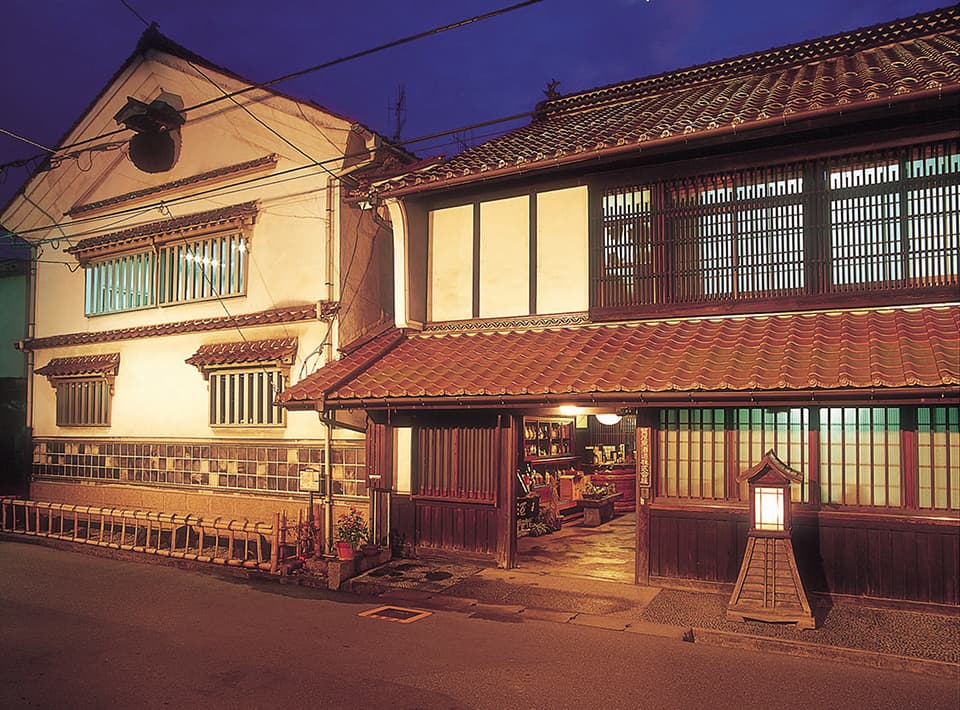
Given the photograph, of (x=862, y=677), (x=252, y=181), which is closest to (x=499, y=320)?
(x=252, y=181)

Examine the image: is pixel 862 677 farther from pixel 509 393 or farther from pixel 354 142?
pixel 354 142

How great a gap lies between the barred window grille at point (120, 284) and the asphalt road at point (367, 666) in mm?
9161

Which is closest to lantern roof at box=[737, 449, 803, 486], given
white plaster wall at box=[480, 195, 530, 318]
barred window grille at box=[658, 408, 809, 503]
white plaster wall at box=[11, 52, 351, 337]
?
barred window grille at box=[658, 408, 809, 503]

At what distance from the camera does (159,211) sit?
18.1m

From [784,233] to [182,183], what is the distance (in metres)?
13.2

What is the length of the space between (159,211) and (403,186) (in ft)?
25.0

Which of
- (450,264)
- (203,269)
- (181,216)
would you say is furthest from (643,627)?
(181,216)

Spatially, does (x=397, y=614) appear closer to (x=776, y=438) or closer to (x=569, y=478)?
(x=776, y=438)

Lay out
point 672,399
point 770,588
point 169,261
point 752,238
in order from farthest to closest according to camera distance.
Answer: point 169,261, point 752,238, point 672,399, point 770,588

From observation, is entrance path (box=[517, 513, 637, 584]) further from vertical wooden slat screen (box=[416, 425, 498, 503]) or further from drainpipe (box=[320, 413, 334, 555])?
drainpipe (box=[320, 413, 334, 555])

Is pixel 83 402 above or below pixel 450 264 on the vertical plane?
below

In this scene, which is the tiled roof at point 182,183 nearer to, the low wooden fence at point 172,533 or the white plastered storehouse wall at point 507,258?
the white plastered storehouse wall at point 507,258

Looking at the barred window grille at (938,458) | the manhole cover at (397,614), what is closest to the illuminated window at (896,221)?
the barred window grille at (938,458)

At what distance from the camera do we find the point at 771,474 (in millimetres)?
9609
